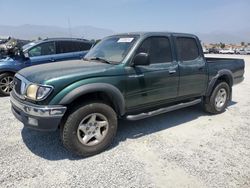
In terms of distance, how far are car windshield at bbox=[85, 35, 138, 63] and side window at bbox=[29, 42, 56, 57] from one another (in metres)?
3.67

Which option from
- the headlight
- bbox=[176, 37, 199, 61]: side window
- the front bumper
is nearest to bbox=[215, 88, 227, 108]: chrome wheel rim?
bbox=[176, 37, 199, 61]: side window

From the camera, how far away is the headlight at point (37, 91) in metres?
3.29

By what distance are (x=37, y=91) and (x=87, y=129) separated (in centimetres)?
93

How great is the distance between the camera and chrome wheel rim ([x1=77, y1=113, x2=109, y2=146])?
3.65 metres

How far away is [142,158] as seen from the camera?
12.1 feet

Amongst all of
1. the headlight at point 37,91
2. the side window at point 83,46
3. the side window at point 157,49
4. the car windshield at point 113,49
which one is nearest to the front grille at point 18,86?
the headlight at point 37,91

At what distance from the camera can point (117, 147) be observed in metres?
4.03

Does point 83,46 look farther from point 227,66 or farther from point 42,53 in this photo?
point 227,66

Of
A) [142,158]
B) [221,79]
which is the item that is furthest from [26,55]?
[221,79]

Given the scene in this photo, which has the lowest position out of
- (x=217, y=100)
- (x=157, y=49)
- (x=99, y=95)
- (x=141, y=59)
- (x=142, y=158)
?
(x=142, y=158)

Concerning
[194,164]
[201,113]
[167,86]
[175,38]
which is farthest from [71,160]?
[201,113]

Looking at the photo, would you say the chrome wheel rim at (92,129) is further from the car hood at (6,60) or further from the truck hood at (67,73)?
the car hood at (6,60)

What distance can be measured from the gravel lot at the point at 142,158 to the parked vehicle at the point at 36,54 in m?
2.53

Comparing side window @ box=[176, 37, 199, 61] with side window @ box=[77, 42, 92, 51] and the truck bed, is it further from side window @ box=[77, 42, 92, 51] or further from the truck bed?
side window @ box=[77, 42, 92, 51]
